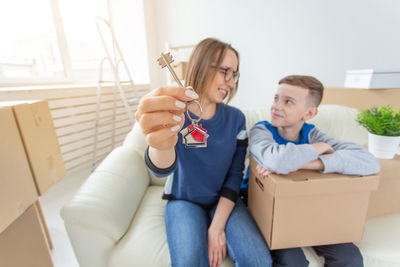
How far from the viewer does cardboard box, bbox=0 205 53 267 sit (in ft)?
1.69

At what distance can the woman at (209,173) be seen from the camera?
603 mm

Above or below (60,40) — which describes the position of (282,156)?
below

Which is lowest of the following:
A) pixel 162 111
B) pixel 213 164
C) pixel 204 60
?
pixel 213 164

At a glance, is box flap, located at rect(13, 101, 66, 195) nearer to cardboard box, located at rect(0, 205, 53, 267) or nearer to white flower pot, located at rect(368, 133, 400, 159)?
cardboard box, located at rect(0, 205, 53, 267)

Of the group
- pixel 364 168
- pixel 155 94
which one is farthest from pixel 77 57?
pixel 364 168

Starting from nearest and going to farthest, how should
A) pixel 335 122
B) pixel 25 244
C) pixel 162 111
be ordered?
pixel 162 111, pixel 25 244, pixel 335 122

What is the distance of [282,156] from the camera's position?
61 cm

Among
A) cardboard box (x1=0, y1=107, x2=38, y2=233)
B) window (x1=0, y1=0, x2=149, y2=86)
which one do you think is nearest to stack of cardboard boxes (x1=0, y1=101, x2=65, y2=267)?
cardboard box (x1=0, y1=107, x2=38, y2=233)

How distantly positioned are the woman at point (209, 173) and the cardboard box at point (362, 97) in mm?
1010

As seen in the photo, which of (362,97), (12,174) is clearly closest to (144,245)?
(12,174)

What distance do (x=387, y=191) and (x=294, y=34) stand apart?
133 cm

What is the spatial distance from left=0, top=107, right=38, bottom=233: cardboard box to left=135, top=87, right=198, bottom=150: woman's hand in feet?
1.14

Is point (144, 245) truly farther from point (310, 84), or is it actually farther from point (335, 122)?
point (335, 122)

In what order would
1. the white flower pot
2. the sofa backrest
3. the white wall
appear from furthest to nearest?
the white wall
the sofa backrest
the white flower pot
